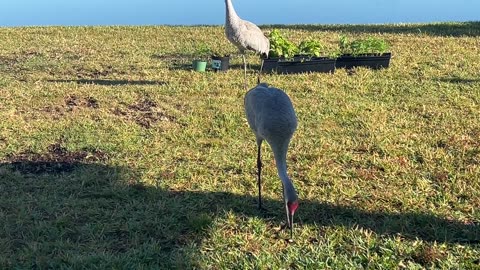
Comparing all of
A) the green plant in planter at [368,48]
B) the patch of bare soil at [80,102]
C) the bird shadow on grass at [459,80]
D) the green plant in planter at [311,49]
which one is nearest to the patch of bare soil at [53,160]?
the patch of bare soil at [80,102]

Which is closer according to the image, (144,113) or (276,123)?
(276,123)

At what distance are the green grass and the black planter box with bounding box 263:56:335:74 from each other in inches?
9.7

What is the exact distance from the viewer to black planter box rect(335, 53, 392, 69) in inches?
353

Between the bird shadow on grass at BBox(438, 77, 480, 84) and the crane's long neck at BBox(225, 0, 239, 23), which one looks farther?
the bird shadow on grass at BBox(438, 77, 480, 84)

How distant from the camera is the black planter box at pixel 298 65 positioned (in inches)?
340

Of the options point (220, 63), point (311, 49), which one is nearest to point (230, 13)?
point (220, 63)

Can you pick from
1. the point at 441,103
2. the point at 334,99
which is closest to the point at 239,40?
the point at 334,99

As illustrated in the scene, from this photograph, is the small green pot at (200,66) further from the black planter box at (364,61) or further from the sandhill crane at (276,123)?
the sandhill crane at (276,123)

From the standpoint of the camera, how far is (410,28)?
13906 mm

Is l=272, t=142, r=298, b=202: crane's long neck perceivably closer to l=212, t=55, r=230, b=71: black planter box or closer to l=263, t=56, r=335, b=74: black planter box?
l=263, t=56, r=335, b=74: black planter box

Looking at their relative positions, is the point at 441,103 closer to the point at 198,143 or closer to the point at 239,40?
the point at 239,40

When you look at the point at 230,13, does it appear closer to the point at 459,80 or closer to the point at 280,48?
the point at 280,48

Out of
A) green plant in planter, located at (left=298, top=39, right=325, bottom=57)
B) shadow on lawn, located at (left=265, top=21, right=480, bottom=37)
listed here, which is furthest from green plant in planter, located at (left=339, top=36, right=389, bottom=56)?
shadow on lawn, located at (left=265, top=21, right=480, bottom=37)

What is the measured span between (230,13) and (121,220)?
14.4 feet
